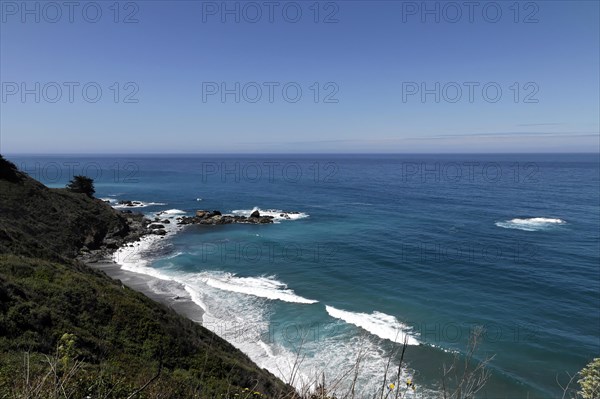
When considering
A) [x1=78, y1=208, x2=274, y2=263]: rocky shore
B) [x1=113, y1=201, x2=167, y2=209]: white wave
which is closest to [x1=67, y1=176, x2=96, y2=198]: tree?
[x1=78, y1=208, x2=274, y2=263]: rocky shore

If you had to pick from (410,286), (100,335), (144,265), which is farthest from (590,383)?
(144,265)

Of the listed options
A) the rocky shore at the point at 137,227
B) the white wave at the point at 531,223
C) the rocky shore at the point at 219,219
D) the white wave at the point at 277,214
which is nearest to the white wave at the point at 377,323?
the rocky shore at the point at 137,227

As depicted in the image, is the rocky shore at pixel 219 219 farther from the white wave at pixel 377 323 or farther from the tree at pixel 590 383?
the tree at pixel 590 383

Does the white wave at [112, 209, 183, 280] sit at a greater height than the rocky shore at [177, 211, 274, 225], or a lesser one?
lesser

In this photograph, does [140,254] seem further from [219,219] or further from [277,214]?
[277,214]

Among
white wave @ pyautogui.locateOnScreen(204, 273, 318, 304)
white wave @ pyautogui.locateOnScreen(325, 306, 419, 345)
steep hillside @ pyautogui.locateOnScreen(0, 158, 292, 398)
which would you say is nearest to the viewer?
steep hillside @ pyautogui.locateOnScreen(0, 158, 292, 398)

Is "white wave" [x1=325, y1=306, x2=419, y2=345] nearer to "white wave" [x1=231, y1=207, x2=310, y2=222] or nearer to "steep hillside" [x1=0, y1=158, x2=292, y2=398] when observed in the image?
"steep hillside" [x1=0, y1=158, x2=292, y2=398]
